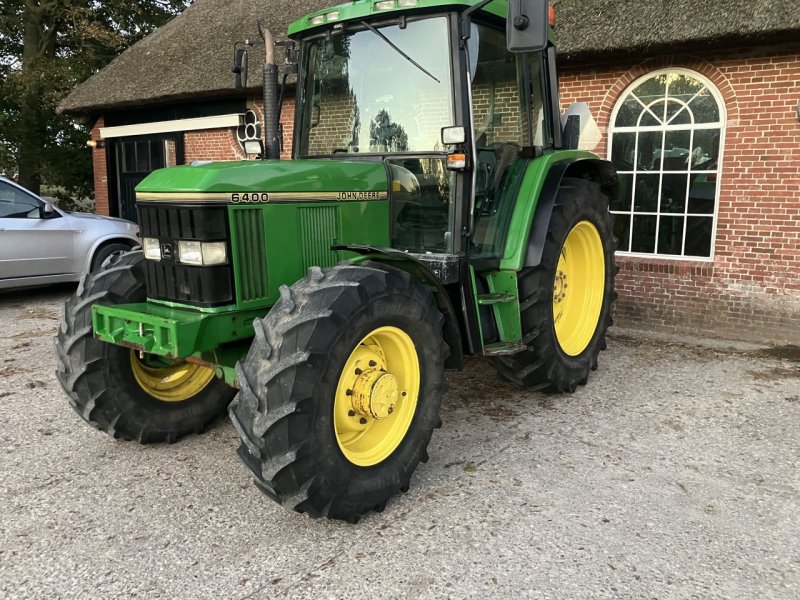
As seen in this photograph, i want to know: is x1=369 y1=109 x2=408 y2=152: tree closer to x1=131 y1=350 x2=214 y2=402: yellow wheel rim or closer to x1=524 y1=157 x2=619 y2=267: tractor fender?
x1=524 y1=157 x2=619 y2=267: tractor fender

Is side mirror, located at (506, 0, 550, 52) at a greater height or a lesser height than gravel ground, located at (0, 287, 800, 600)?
greater

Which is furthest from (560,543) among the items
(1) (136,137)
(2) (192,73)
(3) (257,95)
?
(1) (136,137)

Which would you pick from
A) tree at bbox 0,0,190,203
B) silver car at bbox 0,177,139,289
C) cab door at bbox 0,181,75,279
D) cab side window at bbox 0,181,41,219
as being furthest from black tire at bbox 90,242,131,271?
tree at bbox 0,0,190,203

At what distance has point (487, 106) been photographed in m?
3.99

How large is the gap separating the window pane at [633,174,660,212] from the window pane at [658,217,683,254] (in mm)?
188

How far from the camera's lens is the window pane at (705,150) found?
6406 mm

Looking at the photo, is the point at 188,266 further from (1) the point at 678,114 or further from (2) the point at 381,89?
(1) the point at 678,114

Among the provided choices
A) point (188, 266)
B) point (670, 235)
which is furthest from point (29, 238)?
point (670, 235)

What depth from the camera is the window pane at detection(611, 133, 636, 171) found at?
272 inches

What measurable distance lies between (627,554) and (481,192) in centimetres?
216

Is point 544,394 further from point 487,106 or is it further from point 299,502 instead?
point 299,502

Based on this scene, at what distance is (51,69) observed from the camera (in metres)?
14.9

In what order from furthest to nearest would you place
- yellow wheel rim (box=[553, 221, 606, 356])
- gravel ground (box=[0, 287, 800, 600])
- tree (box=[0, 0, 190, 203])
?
1. tree (box=[0, 0, 190, 203])
2. yellow wheel rim (box=[553, 221, 606, 356])
3. gravel ground (box=[0, 287, 800, 600])

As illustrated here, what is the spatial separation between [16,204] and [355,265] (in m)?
6.87
